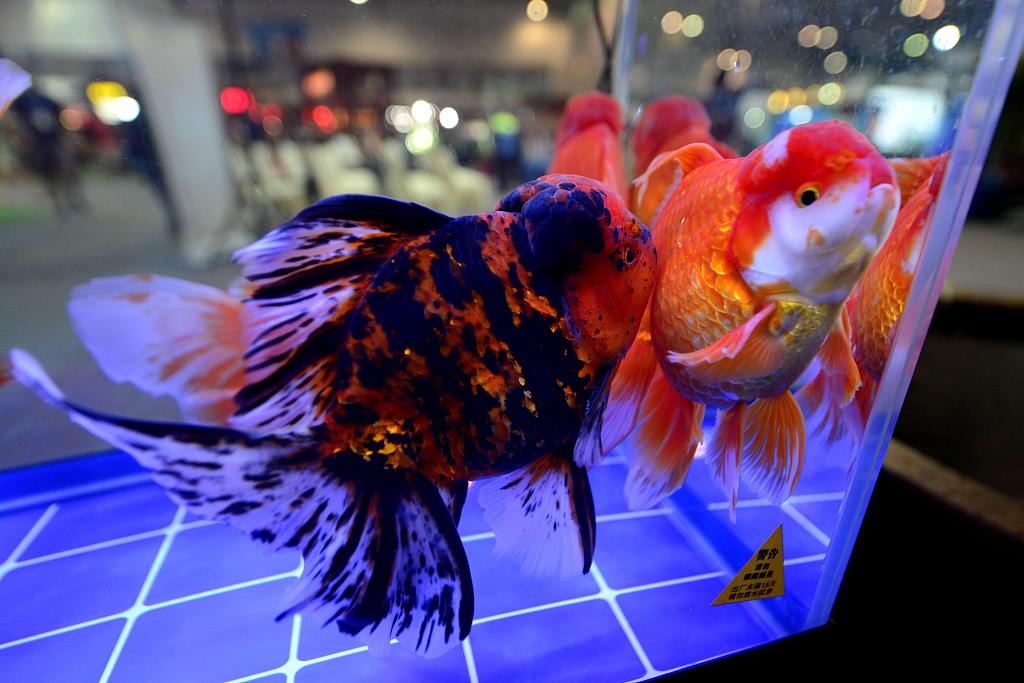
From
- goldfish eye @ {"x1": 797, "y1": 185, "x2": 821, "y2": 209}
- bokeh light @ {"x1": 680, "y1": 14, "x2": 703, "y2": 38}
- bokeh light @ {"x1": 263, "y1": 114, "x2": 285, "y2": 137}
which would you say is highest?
bokeh light @ {"x1": 680, "y1": 14, "x2": 703, "y2": 38}

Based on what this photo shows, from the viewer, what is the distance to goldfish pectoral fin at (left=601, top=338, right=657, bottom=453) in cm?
50

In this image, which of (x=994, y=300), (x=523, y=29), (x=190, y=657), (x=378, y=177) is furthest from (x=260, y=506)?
(x=994, y=300)

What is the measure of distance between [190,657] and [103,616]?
0.15 meters

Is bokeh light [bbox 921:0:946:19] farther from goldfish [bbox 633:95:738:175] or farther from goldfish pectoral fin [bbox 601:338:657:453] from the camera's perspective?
goldfish pectoral fin [bbox 601:338:657:453]

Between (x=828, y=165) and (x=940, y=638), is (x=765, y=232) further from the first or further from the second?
(x=940, y=638)

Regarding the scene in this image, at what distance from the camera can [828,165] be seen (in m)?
0.34

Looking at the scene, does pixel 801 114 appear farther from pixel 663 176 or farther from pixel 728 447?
pixel 728 447

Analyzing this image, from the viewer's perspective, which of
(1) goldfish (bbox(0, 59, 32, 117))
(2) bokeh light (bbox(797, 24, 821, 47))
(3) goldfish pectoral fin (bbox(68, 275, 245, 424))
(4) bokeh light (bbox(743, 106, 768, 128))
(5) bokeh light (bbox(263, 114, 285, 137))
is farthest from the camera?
(5) bokeh light (bbox(263, 114, 285, 137))

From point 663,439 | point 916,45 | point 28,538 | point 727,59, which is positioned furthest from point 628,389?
point 28,538

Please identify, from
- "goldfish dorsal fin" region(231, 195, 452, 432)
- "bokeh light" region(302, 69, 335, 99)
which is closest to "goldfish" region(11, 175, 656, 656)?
"goldfish dorsal fin" region(231, 195, 452, 432)

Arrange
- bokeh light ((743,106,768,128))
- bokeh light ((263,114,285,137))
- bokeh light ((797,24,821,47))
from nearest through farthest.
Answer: bokeh light ((797,24,821,47)) < bokeh light ((743,106,768,128)) < bokeh light ((263,114,285,137))

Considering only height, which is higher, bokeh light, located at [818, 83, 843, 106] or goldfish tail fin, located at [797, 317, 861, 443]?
bokeh light, located at [818, 83, 843, 106]

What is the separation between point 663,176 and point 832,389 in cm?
31

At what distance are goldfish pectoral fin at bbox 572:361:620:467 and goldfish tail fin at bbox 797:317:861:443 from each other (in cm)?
23
